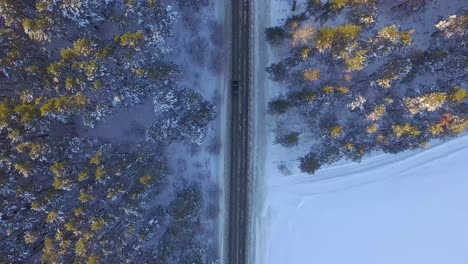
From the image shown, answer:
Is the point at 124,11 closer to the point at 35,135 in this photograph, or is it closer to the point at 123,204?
the point at 35,135

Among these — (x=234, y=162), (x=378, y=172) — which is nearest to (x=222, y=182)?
(x=234, y=162)

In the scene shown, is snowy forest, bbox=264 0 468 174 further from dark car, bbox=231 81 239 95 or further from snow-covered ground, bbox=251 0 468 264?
dark car, bbox=231 81 239 95

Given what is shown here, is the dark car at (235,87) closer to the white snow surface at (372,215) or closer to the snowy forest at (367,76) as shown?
the snowy forest at (367,76)

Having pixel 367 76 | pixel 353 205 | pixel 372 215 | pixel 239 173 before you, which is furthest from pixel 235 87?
pixel 372 215

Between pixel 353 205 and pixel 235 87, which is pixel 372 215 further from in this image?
pixel 235 87

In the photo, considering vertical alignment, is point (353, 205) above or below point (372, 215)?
above

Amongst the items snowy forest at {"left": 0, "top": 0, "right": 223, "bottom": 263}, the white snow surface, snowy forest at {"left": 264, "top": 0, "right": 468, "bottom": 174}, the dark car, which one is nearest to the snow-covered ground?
the white snow surface

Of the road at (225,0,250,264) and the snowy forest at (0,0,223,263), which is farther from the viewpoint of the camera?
the road at (225,0,250,264)
